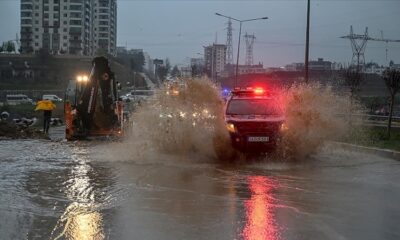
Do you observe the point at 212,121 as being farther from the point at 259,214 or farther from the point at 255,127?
the point at 259,214

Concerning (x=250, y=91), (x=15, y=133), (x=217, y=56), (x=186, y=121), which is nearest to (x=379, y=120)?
(x=250, y=91)

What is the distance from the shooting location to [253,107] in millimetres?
15227

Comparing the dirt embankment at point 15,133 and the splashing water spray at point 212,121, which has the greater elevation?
the splashing water spray at point 212,121

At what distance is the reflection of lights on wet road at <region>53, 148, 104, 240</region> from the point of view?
22.4ft

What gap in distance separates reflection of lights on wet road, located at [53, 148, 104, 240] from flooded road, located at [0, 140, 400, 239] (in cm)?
1

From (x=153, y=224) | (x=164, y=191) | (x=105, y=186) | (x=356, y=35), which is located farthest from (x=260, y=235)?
(x=356, y=35)

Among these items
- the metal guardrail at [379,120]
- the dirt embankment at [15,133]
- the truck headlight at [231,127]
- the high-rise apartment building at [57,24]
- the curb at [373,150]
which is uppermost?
the high-rise apartment building at [57,24]

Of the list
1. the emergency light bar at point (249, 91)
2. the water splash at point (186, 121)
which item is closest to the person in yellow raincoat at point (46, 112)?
the water splash at point (186, 121)

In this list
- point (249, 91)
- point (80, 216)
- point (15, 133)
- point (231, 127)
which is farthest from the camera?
point (15, 133)

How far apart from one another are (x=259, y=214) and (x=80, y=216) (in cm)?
257

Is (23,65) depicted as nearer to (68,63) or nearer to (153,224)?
(68,63)

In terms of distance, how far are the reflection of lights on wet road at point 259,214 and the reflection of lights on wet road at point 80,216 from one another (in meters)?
1.90

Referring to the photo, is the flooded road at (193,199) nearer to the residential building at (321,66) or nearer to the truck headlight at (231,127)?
the truck headlight at (231,127)

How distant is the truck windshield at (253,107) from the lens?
15.0 metres
